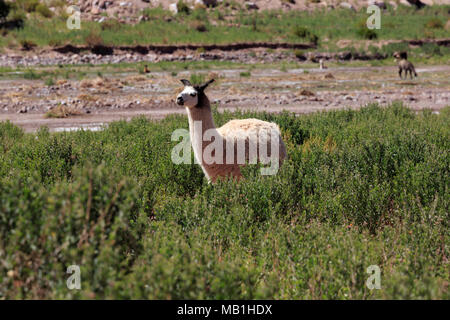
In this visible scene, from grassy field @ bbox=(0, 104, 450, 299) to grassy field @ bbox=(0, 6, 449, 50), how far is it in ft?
124

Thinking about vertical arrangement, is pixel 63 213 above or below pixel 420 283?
above

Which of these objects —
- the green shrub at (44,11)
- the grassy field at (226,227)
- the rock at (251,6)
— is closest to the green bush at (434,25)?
the rock at (251,6)

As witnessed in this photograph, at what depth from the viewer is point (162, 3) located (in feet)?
202

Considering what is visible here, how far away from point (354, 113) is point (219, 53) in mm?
30202

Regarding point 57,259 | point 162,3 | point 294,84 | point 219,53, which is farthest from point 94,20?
point 57,259

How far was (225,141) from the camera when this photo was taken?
6547mm

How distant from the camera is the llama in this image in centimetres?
629

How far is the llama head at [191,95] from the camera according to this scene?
19.2 feet

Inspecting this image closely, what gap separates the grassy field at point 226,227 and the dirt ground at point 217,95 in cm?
861

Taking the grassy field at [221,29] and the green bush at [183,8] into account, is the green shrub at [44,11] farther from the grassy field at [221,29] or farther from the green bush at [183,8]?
the green bush at [183,8]

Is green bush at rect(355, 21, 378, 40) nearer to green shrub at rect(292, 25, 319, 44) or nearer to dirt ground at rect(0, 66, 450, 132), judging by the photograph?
green shrub at rect(292, 25, 319, 44)

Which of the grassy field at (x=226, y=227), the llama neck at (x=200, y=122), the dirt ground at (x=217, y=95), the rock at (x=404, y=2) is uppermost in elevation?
the rock at (x=404, y=2)

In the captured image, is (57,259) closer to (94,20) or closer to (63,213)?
(63,213)
